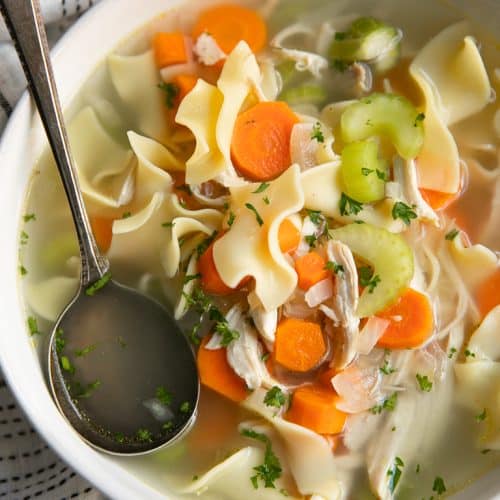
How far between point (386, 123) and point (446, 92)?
0.48 metres

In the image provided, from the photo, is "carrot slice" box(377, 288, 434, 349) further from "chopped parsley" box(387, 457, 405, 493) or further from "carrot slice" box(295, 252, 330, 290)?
"chopped parsley" box(387, 457, 405, 493)

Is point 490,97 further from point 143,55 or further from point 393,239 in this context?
point 143,55

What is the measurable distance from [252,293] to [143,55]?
4.42 feet

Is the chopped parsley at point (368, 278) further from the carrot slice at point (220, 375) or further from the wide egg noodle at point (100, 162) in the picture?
the wide egg noodle at point (100, 162)

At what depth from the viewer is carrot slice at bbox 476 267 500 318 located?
3.78 meters

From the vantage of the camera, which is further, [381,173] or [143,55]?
[143,55]

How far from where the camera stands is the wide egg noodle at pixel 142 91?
3959 mm

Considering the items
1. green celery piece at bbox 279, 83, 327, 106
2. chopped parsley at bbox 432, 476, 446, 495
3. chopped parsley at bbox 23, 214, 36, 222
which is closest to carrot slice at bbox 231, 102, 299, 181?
green celery piece at bbox 279, 83, 327, 106

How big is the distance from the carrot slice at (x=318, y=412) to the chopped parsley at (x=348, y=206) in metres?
0.83

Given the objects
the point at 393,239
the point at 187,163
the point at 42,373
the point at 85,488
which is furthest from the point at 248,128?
the point at 85,488

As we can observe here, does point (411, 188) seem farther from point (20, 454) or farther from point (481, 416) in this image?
point (20, 454)

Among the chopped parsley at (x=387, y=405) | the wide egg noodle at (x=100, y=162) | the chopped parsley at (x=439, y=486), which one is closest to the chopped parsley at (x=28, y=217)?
the wide egg noodle at (x=100, y=162)

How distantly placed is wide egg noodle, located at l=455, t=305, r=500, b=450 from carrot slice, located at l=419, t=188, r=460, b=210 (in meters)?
0.57

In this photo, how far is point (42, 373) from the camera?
3.61m
